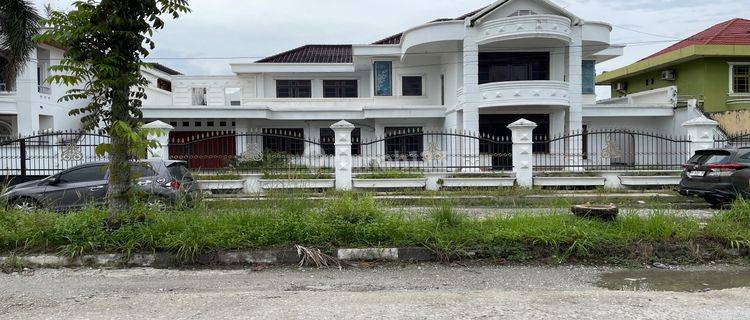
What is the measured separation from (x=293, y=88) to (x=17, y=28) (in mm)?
12627

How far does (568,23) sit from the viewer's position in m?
21.1

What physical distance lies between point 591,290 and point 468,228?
72.0 inches

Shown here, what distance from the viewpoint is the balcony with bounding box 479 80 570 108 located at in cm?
2092

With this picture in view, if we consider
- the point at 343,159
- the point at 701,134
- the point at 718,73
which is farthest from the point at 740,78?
the point at 343,159

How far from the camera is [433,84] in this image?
25891 millimetres

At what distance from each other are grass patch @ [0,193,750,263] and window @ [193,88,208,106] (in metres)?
23.2

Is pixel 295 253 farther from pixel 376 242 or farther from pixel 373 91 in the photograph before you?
pixel 373 91

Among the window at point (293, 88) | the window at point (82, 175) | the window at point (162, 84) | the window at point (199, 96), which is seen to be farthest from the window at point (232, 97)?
the window at point (82, 175)

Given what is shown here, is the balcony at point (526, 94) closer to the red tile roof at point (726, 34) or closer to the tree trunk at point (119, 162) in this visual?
the red tile roof at point (726, 34)

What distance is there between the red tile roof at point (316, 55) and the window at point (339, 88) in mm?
2019

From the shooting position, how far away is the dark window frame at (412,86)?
25.9 metres

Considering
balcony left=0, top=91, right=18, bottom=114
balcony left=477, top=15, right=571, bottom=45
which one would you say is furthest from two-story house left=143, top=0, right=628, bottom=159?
balcony left=0, top=91, right=18, bottom=114

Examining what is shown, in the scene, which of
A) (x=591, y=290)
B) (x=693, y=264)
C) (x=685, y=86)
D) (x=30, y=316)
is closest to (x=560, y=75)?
(x=685, y=86)

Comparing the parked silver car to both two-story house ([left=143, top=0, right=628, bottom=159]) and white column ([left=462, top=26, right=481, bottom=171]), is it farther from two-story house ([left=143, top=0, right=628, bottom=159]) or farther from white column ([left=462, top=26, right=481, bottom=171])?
white column ([left=462, top=26, right=481, bottom=171])
